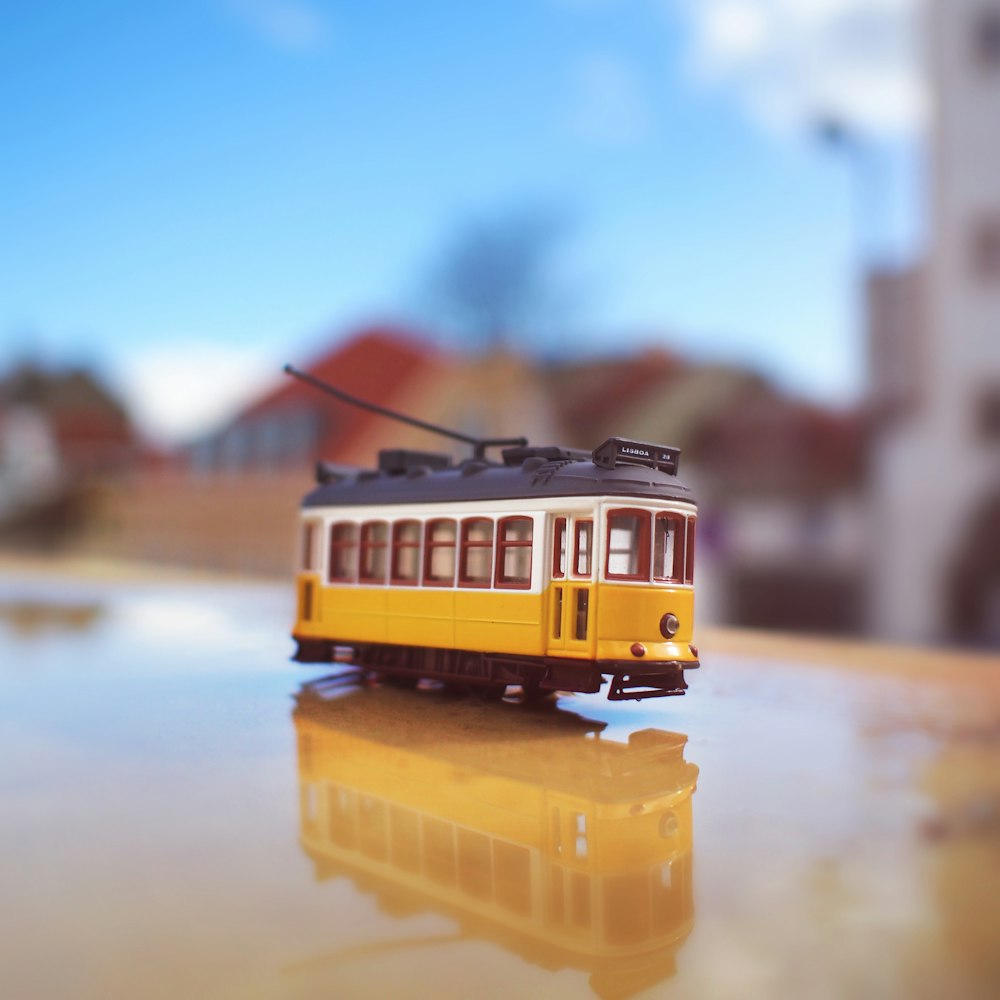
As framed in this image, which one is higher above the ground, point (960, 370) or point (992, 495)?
point (960, 370)

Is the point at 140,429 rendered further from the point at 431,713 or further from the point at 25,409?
the point at 431,713

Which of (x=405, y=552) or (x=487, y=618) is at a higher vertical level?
(x=405, y=552)

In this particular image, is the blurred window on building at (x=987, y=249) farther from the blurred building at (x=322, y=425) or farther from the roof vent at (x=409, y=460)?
the roof vent at (x=409, y=460)

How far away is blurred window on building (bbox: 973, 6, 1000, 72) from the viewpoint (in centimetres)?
2378

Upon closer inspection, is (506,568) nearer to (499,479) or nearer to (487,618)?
(487,618)

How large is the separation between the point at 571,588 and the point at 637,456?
83 centimetres

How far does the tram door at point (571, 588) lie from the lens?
554cm

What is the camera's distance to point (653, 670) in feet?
16.9

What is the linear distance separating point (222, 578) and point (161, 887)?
2181 cm

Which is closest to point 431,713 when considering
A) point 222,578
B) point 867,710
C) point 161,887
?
point 161,887

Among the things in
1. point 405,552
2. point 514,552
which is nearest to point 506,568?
point 514,552

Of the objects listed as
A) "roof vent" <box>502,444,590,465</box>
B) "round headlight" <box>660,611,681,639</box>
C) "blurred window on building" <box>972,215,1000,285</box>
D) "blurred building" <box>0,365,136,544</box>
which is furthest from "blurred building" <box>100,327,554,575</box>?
"blurred building" <box>0,365,136,544</box>

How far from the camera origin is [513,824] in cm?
474

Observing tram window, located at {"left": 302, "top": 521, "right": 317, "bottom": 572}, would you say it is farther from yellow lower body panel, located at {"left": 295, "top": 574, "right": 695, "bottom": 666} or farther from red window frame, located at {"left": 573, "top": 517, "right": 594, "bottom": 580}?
red window frame, located at {"left": 573, "top": 517, "right": 594, "bottom": 580}
